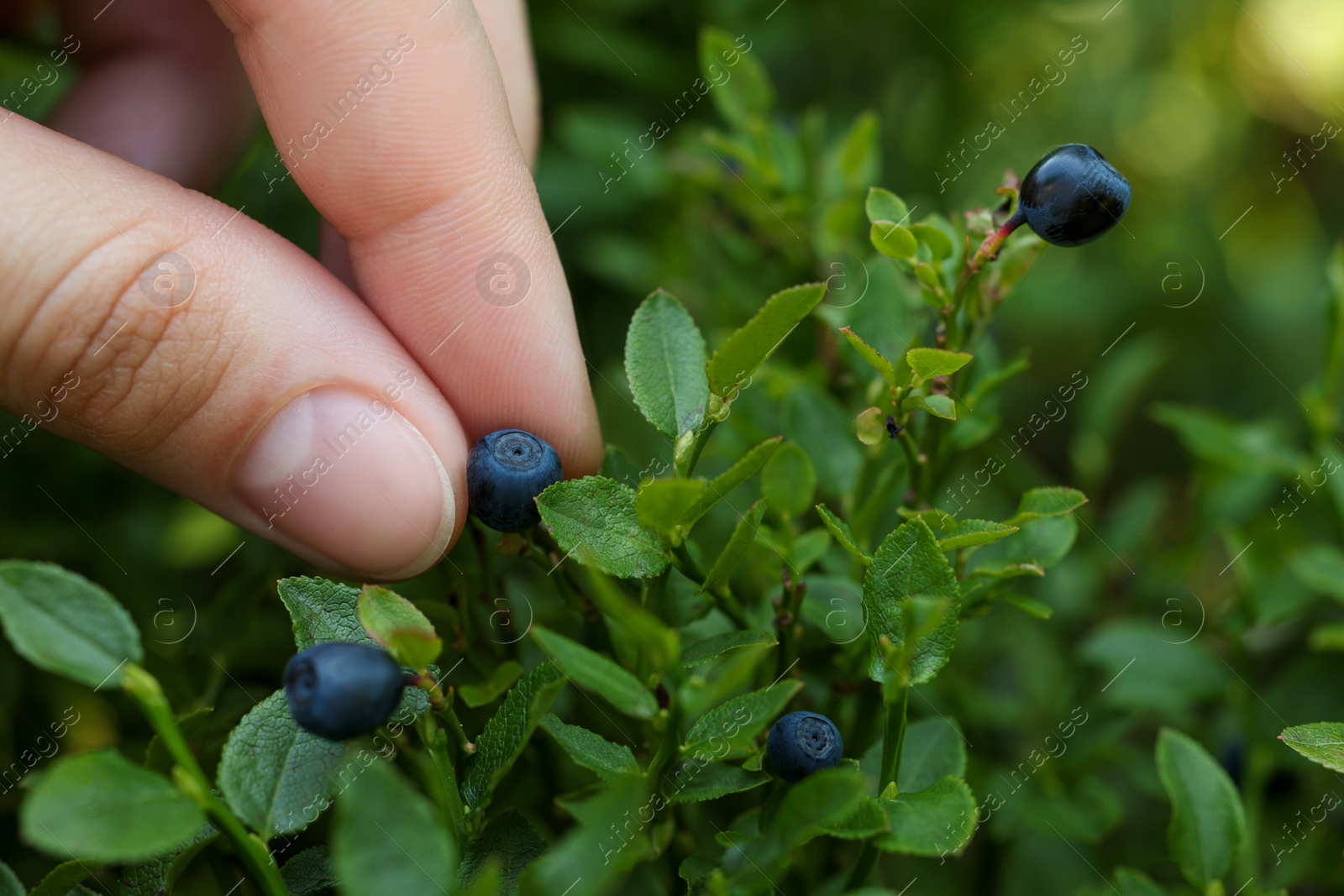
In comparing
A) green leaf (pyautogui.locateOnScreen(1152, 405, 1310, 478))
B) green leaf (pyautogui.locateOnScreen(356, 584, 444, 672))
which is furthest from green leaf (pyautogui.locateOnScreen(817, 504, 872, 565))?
green leaf (pyautogui.locateOnScreen(1152, 405, 1310, 478))

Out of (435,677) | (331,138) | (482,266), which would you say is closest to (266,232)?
(331,138)

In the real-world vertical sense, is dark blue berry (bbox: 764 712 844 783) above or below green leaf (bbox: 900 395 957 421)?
below

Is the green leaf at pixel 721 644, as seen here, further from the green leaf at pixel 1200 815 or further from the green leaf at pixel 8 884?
the green leaf at pixel 8 884

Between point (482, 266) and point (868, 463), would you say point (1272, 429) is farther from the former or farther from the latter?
point (482, 266)

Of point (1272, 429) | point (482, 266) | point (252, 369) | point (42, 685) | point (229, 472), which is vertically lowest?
point (42, 685)

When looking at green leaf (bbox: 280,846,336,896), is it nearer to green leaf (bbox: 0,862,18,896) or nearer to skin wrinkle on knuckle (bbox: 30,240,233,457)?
green leaf (bbox: 0,862,18,896)
